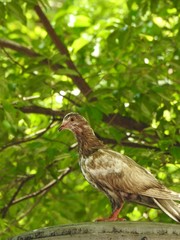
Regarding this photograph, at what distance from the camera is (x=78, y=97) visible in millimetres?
7488

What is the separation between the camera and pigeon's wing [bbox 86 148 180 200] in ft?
16.0

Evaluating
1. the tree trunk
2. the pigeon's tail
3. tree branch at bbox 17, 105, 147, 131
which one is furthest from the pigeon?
tree branch at bbox 17, 105, 147, 131

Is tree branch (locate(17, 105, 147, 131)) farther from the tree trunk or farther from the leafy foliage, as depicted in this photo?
the tree trunk

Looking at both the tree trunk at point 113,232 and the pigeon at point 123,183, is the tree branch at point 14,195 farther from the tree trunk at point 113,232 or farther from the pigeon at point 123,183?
the tree trunk at point 113,232

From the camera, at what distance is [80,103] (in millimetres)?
7340

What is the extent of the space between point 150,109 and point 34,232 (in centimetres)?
328

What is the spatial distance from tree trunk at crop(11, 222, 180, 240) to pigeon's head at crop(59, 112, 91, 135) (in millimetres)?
1016

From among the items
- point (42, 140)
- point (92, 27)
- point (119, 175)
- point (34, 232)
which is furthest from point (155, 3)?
point (34, 232)

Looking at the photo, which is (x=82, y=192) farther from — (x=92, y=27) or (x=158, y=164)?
(x=158, y=164)

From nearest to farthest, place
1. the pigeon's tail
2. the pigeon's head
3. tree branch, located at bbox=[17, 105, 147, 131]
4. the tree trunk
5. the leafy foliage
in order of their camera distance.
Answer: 1. the tree trunk
2. the pigeon's tail
3. the pigeon's head
4. the leafy foliage
5. tree branch, located at bbox=[17, 105, 147, 131]

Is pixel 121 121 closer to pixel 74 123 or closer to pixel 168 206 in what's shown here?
pixel 74 123

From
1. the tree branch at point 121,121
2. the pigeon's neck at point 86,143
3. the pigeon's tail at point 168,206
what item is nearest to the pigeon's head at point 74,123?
the pigeon's neck at point 86,143

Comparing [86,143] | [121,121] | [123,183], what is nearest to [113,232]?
[123,183]

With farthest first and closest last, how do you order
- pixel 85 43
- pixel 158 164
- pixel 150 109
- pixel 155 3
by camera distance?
pixel 85 43
pixel 155 3
pixel 150 109
pixel 158 164
